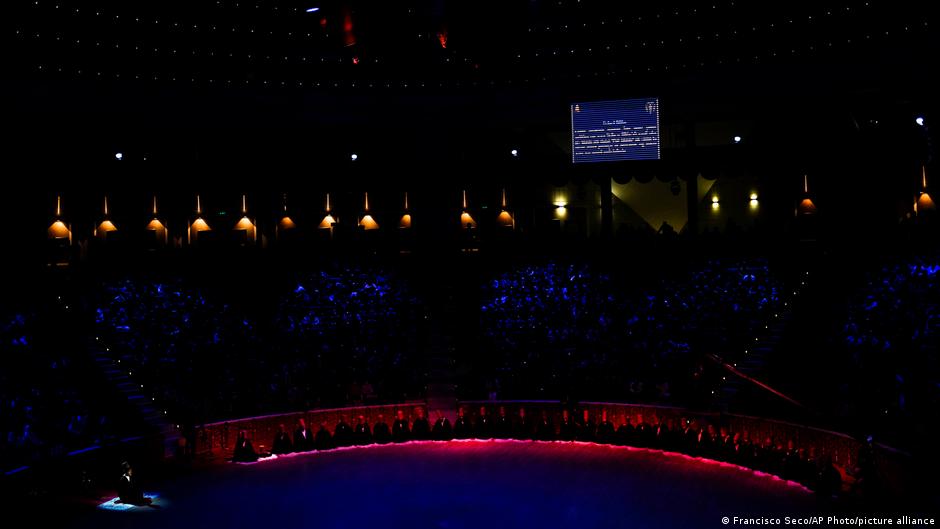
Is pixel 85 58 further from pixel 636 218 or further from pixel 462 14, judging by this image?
pixel 636 218

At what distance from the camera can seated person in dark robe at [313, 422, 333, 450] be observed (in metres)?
19.7

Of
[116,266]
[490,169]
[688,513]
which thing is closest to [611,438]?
[688,513]

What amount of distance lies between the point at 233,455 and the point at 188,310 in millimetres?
5838

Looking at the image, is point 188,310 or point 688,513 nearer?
point 688,513

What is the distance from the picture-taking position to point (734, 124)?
28.2 meters

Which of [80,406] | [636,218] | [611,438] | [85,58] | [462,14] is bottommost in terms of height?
[611,438]

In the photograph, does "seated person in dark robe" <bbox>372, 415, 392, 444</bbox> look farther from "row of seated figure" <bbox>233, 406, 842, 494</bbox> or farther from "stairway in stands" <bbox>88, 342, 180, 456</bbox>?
"stairway in stands" <bbox>88, 342, 180, 456</bbox>

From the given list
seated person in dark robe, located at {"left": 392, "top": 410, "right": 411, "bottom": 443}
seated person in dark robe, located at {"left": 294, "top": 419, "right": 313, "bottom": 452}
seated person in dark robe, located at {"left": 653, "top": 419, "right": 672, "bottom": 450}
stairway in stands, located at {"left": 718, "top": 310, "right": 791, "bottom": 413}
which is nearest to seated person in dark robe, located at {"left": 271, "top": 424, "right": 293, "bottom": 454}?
seated person in dark robe, located at {"left": 294, "top": 419, "right": 313, "bottom": 452}

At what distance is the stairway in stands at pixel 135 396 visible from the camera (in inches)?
750

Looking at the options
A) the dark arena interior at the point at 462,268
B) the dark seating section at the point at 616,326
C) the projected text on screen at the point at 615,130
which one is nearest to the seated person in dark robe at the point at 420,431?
the dark arena interior at the point at 462,268

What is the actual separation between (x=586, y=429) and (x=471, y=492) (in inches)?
197

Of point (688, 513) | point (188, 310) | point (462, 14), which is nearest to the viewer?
point (462, 14)

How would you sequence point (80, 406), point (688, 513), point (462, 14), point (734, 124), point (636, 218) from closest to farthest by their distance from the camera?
point (462, 14)
point (688, 513)
point (80, 406)
point (734, 124)
point (636, 218)

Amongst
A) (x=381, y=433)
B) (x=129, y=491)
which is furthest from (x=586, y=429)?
(x=129, y=491)
